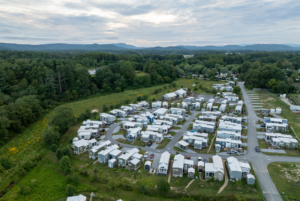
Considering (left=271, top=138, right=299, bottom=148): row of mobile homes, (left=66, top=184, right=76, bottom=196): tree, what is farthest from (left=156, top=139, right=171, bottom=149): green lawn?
(left=271, top=138, right=299, bottom=148): row of mobile homes

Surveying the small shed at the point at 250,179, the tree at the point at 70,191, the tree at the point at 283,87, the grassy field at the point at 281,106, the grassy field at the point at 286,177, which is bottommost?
the tree at the point at 70,191

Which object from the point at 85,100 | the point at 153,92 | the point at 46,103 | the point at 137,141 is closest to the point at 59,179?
the point at 137,141

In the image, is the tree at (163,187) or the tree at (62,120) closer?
Result: the tree at (163,187)

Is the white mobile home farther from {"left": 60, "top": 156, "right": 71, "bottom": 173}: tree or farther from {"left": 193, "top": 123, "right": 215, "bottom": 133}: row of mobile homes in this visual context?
{"left": 60, "top": 156, "right": 71, "bottom": 173}: tree

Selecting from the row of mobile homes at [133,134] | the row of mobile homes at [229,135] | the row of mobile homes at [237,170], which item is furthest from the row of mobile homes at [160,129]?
the row of mobile homes at [237,170]

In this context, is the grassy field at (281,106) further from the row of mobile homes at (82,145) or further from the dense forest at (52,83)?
the row of mobile homes at (82,145)

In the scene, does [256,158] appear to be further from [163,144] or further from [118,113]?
[118,113]

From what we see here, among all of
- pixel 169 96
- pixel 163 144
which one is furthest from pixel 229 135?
pixel 169 96
